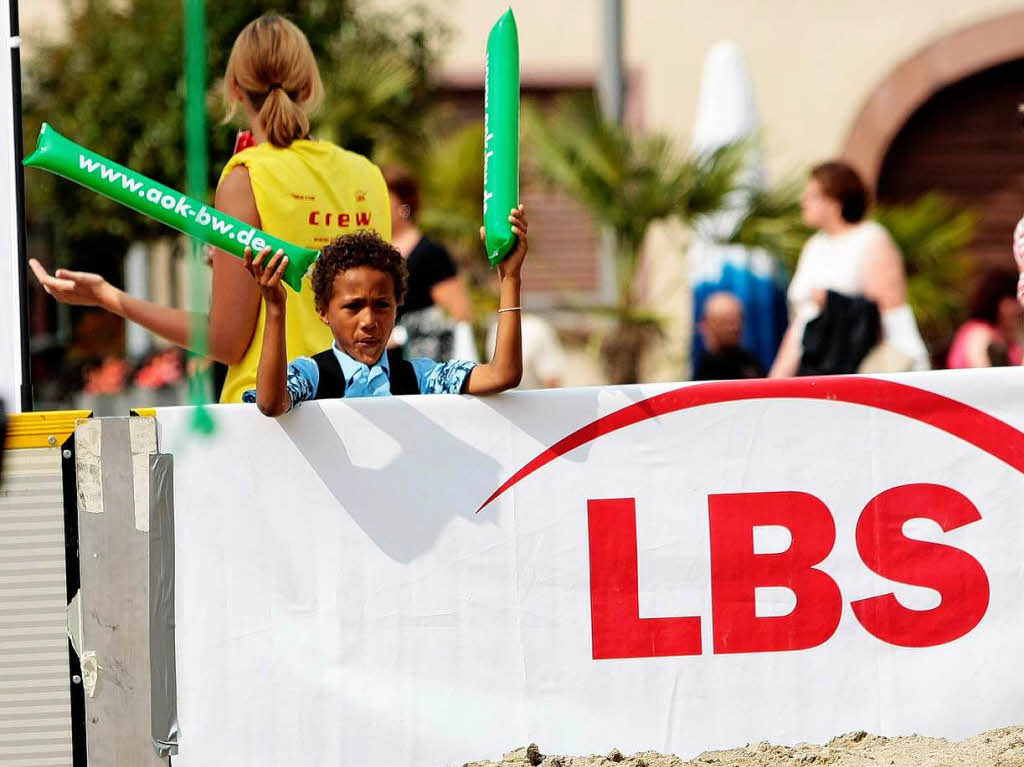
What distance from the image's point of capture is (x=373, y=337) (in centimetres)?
394

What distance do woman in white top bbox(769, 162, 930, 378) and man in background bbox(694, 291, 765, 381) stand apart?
0.78m

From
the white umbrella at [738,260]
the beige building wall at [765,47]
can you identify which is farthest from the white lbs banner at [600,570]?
the beige building wall at [765,47]

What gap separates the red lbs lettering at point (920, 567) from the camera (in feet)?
12.6

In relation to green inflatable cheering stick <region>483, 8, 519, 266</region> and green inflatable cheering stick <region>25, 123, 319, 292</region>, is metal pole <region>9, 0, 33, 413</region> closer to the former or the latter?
green inflatable cheering stick <region>25, 123, 319, 292</region>

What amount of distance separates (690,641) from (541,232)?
1047 cm

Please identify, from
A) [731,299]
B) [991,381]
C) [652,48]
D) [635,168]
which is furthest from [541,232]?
[991,381]

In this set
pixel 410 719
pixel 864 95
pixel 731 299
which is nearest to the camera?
pixel 410 719

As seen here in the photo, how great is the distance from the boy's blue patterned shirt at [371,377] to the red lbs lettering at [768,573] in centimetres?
67

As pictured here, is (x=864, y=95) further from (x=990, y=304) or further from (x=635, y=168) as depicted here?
(x=990, y=304)

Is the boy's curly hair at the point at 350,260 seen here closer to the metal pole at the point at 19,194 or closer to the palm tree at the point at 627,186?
the metal pole at the point at 19,194

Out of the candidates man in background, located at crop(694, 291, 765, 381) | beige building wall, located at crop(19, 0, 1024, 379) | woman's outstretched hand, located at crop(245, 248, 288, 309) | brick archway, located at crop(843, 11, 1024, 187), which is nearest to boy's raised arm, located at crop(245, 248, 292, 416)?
woman's outstretched hand, located at crop(245, 248, 288, 309)

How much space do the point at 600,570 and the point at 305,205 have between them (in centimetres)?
117

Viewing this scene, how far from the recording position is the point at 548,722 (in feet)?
12.3

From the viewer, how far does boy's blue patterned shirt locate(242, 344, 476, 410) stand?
383 cm
